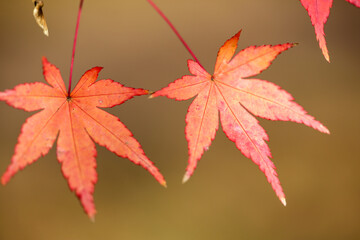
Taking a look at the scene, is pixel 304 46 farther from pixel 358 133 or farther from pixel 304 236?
pixel 304 236

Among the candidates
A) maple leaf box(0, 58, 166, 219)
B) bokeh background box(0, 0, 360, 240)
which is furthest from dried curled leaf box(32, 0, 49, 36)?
bokeh background box(0, 0, 360, 240)

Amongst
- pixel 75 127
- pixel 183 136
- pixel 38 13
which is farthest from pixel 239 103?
pixel 183 136

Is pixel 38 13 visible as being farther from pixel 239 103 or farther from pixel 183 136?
pixel 183 136

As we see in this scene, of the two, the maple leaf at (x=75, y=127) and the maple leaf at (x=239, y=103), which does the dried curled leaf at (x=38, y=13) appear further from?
the maple leaf at (x=239, y=103)

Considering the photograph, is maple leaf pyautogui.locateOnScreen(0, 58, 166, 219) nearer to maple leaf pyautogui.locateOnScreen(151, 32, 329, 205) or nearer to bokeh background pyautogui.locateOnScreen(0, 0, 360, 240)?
maple leaf pyautogui.locateOnScreen(151, 32, 329, 205)

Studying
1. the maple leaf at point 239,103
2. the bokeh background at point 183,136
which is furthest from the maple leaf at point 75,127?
the bokeh background at point 183,136
